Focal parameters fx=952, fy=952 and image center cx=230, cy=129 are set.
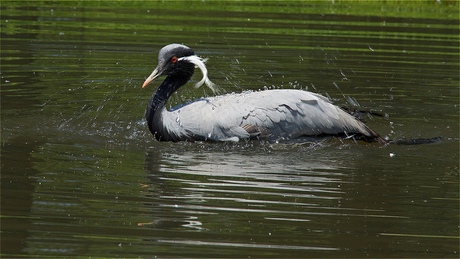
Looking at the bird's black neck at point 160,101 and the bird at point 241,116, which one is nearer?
the bird at point 241,116


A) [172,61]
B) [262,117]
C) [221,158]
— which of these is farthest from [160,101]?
[221,158]

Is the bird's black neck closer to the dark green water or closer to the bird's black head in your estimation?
the bird's black head

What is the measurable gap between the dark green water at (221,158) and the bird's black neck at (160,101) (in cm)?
18

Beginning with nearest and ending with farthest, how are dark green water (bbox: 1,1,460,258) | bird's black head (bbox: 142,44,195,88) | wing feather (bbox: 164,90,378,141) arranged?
dark green water (bbox: 1,1,460,258) < wing feather (bbox: 164,90,378,141) < bird's black head (bbox: 142,44,195,88)

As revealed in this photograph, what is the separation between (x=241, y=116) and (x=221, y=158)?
73 centimetres

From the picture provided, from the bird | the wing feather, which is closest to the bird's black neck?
the bird

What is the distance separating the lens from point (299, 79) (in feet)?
45.8

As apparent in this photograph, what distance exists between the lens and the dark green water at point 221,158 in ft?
22.9

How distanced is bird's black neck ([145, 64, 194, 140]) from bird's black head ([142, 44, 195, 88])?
7cm

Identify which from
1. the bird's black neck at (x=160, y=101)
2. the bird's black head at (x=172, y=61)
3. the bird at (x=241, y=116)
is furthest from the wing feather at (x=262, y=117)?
the bird's black head at (x=172, y=61)

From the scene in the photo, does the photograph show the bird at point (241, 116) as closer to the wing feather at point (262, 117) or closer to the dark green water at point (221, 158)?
the wing feather at point (262, 117)

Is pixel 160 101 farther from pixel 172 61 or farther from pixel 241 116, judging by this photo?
pixel 241 116

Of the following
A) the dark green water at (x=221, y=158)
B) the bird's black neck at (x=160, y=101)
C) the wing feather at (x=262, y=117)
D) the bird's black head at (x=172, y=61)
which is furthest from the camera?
the bird's black head at (x=172, y=61)

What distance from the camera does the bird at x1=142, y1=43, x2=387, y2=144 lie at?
391 inches
